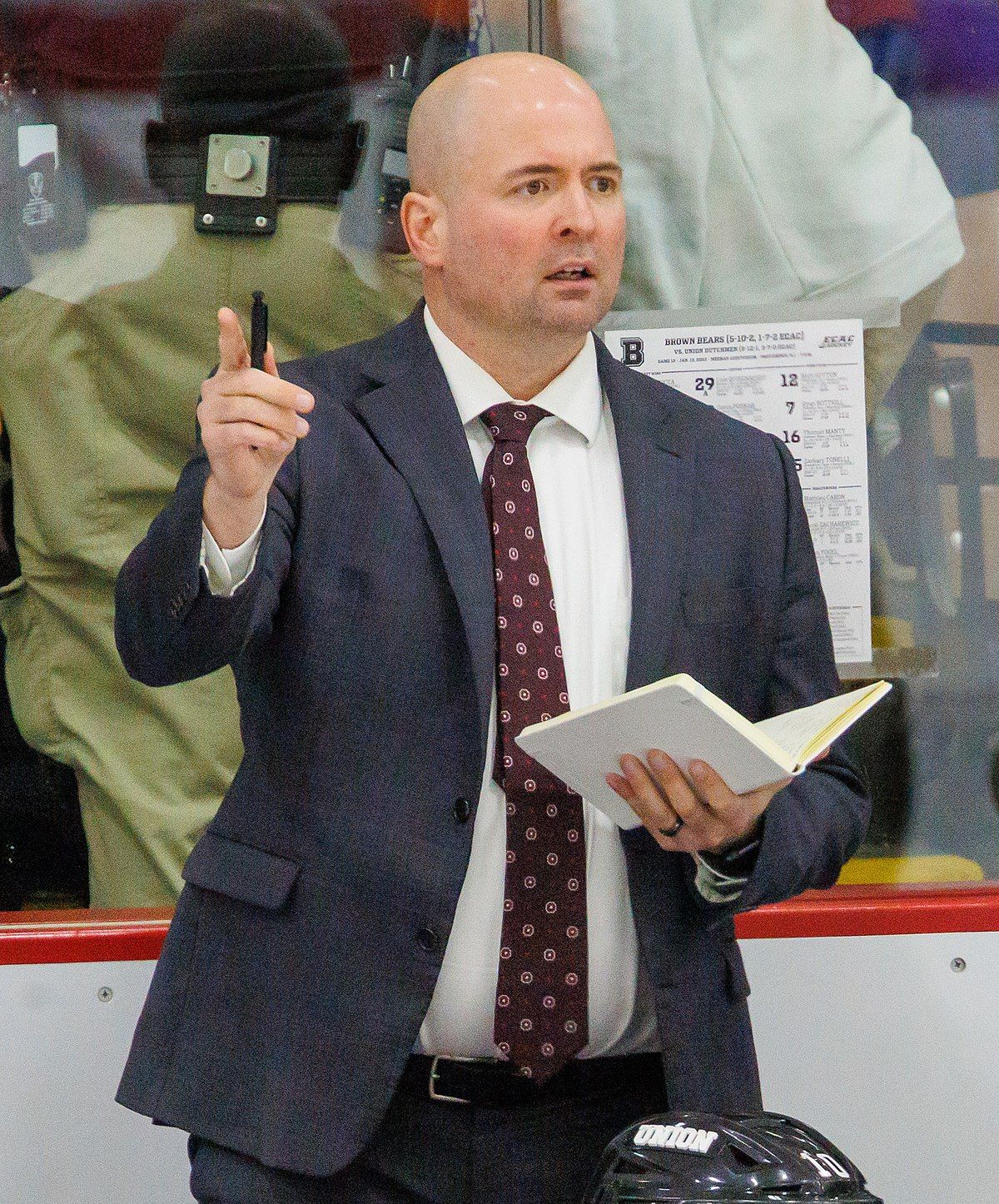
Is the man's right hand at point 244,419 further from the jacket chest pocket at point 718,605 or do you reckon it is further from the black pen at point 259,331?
the jacket chest pocket at point 718,605

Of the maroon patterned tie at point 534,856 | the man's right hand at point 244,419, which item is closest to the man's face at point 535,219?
the maroon patterned tie at point 534,856

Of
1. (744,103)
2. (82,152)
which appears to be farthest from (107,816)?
(744,103)

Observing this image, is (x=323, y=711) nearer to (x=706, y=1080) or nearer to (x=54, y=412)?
(x=706, y=1080)

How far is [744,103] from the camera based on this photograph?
10.3ft

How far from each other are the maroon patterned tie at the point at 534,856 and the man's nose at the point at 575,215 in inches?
16.9

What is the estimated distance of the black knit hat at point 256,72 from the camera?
10.3 feet

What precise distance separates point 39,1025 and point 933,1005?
5.15 feet

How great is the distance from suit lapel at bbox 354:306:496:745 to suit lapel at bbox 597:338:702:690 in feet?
0.63

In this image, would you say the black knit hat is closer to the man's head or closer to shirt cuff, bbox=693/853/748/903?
the man's head

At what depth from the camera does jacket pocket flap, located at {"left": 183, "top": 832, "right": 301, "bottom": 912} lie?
197 centimetres

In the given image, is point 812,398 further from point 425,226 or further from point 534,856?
point 534,856

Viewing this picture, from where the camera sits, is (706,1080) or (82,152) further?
(82,152)

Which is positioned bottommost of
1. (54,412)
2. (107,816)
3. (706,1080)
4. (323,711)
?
(706,1080)

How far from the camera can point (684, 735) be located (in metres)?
1.75
